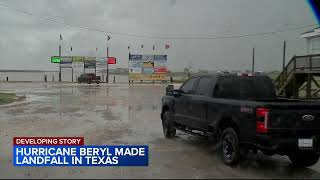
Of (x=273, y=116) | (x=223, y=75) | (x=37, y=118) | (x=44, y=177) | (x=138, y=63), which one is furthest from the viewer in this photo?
(x=138, y=63)

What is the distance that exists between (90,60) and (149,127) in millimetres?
63360

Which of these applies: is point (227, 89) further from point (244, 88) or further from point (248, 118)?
point (248, 118)

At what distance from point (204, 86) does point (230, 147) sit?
7.18 feet

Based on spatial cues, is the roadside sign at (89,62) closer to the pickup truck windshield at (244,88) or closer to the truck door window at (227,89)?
the pickup truck windshield at (244,88)

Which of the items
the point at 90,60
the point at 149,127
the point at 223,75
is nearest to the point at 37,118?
the point at 149,127

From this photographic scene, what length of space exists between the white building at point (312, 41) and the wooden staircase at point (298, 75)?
11.6 meters

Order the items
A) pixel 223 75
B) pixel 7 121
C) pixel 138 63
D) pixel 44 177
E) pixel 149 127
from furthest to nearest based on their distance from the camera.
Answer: pixel 138 63
pixel 7 121
pixel 149 127
pixel 223 75
pixel 44 177

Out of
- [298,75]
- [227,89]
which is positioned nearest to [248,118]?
[227,89]

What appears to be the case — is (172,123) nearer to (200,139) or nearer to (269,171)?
(200,139)

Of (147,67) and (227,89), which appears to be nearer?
(227,89)

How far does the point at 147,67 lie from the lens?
7262 cm

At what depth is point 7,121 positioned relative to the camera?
52.9ft

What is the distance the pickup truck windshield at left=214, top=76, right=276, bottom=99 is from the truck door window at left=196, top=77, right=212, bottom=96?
39 cm

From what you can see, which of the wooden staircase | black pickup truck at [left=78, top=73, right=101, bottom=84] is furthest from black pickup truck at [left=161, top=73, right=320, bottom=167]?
black pickup truck at [left=78, top=73, right=101, bottom=84]
